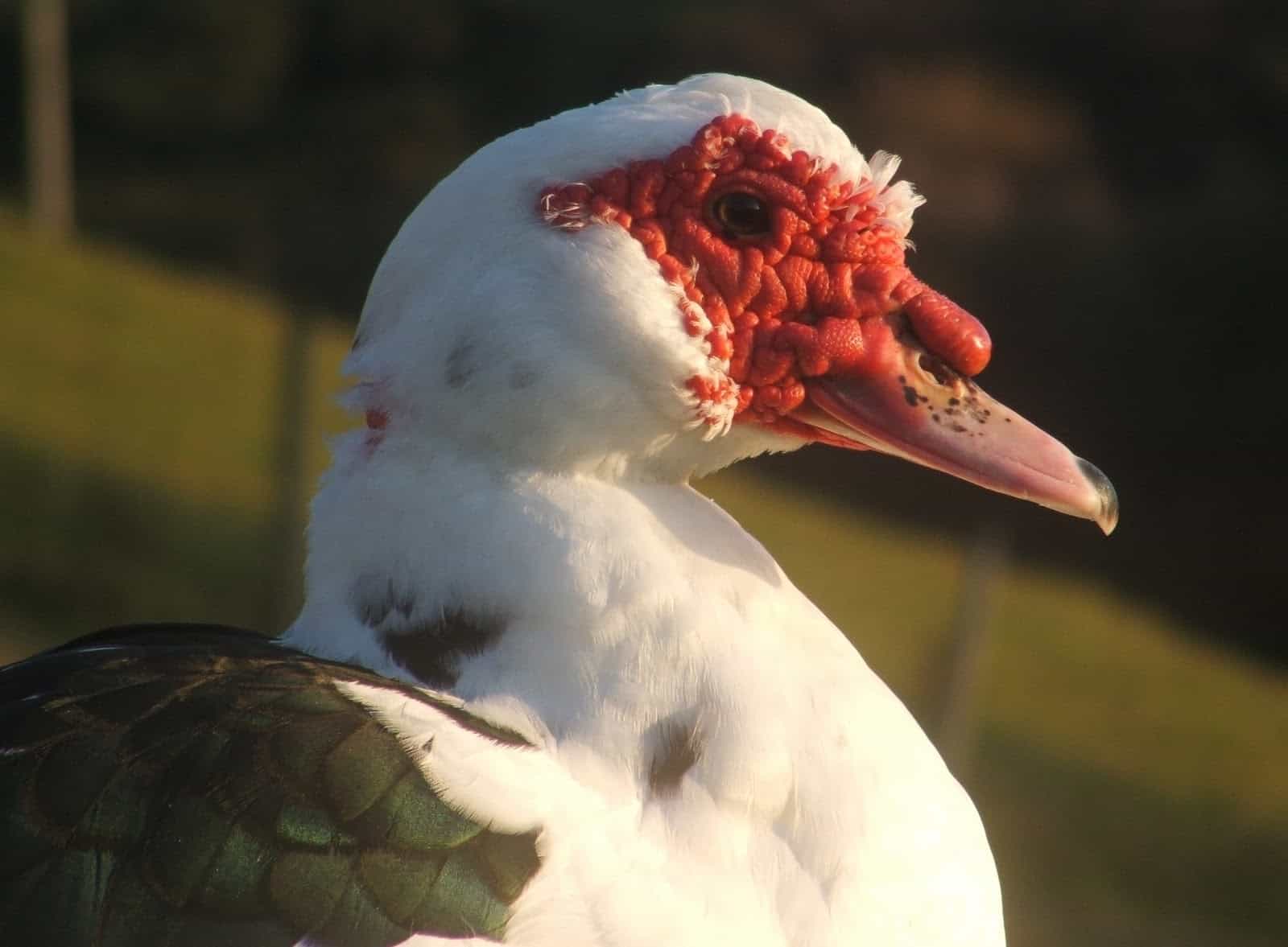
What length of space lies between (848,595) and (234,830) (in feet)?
13.8

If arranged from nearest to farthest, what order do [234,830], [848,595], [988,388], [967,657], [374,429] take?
[234,830]
[374,429]
[967,657]
[848,595]
[988,388]

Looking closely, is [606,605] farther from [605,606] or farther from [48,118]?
[48,118]

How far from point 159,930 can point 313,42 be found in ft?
21.7

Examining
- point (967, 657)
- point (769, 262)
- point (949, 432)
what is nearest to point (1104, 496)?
point (949, 432)

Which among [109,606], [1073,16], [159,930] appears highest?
[1073,16]

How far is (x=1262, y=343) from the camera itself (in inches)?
241

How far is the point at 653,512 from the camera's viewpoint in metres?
1.73

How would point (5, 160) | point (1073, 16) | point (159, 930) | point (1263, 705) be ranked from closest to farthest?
point (159, 930), point (1263, 705), point (1073, 16), point (5, 160)

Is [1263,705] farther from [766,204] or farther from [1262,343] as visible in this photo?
[766,204]

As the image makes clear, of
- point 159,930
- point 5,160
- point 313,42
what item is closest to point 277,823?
point 159,930

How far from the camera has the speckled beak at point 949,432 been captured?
177 centimetres

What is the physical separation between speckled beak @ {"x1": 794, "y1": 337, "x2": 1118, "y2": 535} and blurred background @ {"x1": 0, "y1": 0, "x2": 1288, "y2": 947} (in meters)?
3.36

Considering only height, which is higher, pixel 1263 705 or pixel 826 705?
pixel 826 705

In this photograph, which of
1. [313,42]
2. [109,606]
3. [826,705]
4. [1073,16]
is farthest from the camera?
[313,42]
